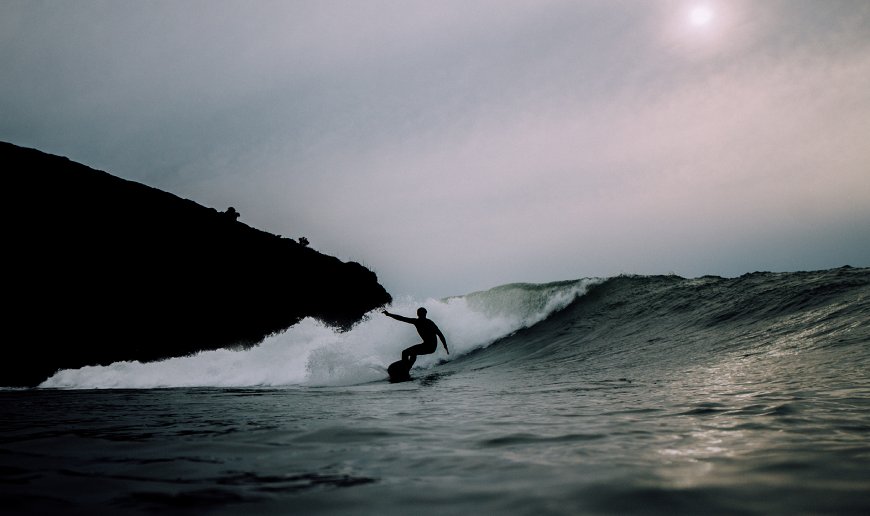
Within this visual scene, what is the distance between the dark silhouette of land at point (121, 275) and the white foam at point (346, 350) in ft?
19.1

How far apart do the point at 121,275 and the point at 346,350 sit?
22.0 metres

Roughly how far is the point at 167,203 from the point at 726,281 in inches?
1319

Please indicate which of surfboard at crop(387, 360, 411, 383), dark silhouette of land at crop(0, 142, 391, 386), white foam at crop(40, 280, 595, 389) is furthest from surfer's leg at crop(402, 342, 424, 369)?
dark silhouette of land at crop(0, 142, 391, 386)

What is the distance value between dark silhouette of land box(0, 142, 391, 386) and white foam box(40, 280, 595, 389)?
5.82 metres

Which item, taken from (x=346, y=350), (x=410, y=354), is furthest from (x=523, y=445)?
(x=346, y=350)

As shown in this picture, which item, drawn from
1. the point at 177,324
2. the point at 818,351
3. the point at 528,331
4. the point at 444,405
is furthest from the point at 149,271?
the point at 818,351

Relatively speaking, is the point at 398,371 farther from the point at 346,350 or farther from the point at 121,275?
the point at 121,275

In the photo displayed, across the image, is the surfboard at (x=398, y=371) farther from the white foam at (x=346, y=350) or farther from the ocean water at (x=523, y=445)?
the ocean water at (x=523, y=445)

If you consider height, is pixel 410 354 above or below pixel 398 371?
above

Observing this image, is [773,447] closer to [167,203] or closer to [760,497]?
[760,497]

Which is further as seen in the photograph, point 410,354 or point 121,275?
point 121,275

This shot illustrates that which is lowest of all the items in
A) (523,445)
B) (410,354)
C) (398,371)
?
(523,445)

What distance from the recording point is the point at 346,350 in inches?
486

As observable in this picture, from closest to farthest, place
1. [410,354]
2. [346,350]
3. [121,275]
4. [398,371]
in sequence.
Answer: [398,371]
[410,354]
[346,350]
[121,275]
